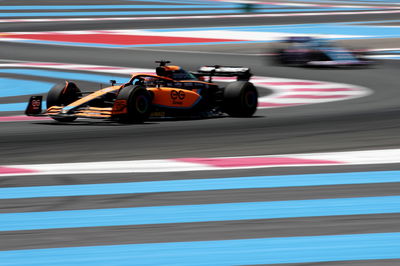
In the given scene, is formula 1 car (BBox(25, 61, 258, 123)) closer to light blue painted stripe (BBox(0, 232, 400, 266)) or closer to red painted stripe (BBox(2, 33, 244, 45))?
light blue painted stripe (BBox(0, 232, 400, 266))

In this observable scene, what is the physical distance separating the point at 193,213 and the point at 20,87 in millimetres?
12682

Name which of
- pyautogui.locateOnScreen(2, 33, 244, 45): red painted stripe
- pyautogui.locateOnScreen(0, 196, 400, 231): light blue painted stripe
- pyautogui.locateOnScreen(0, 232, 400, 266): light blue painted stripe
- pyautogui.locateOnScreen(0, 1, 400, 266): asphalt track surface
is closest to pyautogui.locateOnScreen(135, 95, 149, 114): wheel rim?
pyautogui.locateOnScreen(0, 1, 400, 266): asphalt track surface

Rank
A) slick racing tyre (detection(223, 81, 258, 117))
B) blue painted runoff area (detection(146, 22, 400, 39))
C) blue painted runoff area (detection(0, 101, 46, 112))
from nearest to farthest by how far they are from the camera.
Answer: slick racing tyre (detection(223, 81, 258, 117)) < blue painted runoff area (detection(0, 101, 46, 112)) < blue painted runoff area (detection(146, 22, 400, 39))

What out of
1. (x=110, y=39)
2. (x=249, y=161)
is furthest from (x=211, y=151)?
(x=110, y=39)

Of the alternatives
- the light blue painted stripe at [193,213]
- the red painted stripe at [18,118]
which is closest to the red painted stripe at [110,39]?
the red painted stripe at [18,118]

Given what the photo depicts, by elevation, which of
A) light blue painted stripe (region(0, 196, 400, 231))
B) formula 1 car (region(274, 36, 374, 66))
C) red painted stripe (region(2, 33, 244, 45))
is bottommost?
light blue painted stripe (region(0, 196, 400, 231))

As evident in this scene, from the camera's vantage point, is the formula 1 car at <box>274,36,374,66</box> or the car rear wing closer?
the car rear wing

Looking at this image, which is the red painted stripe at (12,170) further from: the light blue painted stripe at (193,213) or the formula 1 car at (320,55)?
the formula 1 car at (320,55)

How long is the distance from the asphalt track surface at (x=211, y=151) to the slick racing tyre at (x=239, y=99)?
0.22 metres

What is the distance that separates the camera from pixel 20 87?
59.1ft

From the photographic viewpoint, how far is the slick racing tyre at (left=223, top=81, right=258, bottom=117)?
12.7 metres

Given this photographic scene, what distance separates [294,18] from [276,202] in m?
34.6

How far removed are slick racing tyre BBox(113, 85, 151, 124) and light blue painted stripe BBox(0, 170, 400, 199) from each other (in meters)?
4.46

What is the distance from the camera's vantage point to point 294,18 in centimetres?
4022
